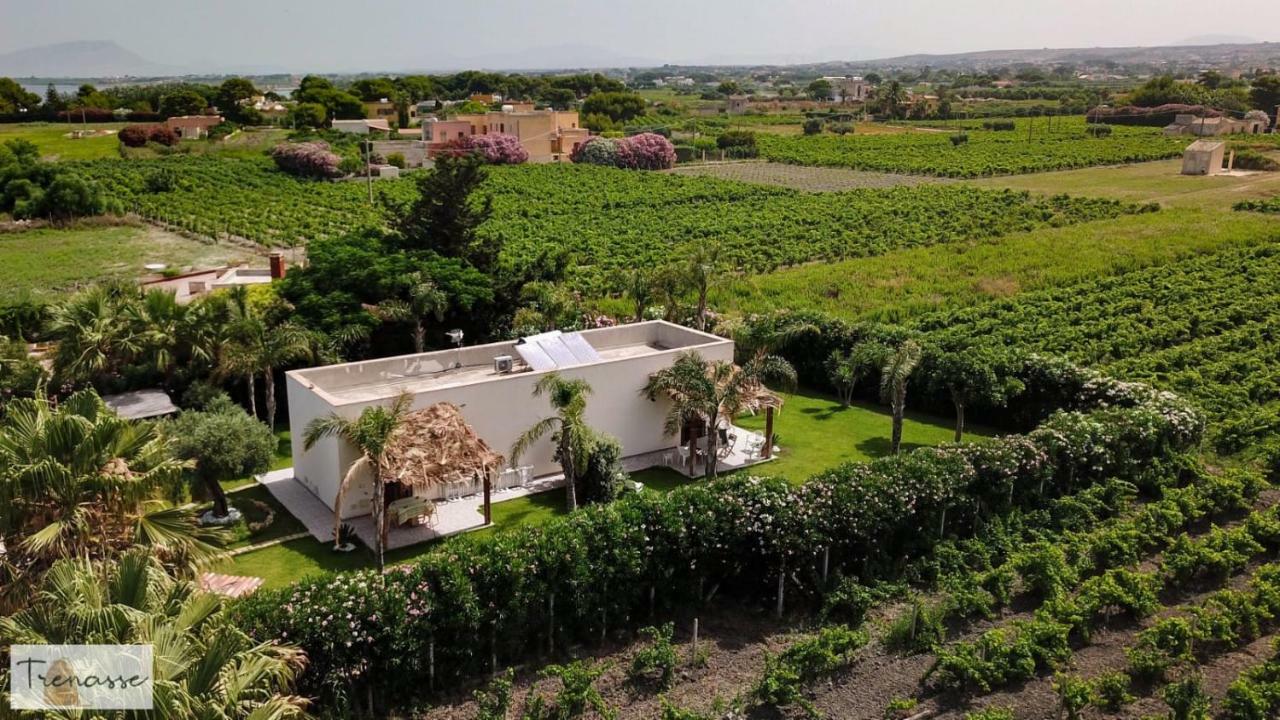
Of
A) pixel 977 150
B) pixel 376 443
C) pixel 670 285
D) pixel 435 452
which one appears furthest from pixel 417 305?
pixel 977 150

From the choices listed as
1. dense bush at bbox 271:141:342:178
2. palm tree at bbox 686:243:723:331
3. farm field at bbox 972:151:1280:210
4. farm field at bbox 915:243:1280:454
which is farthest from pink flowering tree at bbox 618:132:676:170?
palm tree at bbox 686:243:723:331

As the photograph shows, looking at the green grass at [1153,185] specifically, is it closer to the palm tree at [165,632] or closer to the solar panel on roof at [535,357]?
the solar panel on roof at [535,357]

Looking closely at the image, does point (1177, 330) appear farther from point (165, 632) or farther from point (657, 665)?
point (165, 632)

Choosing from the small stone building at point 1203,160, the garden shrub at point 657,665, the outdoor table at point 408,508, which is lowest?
the garden shrub at point 657,665

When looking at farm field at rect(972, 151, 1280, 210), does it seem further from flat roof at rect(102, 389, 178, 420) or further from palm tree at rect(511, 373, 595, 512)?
flat roof at rect(102, 389, 178, 420)

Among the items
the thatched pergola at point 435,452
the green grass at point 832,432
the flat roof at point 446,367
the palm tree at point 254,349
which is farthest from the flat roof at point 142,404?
the green grass at point 832,432
